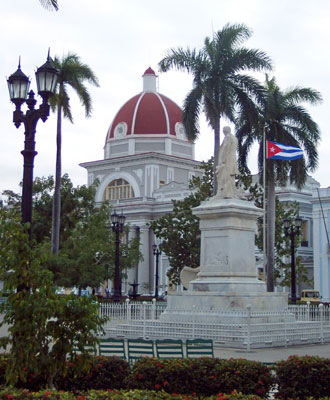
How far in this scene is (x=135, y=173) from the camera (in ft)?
234

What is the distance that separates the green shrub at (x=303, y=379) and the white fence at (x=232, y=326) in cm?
844

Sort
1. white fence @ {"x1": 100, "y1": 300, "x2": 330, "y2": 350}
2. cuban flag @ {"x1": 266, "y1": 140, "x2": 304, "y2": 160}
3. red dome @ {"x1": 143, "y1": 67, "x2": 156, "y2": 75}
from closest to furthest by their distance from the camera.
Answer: white fence @ {"x1": 100, "y1": 300, "x2": 330, "y2": 350} → cuban flag @ {"x1": 266, "y1": 140, "x2": 304, "y2": 160} → red dome @ {"x1": 143, "y1": 67, "x2": 156, "y2": 75}

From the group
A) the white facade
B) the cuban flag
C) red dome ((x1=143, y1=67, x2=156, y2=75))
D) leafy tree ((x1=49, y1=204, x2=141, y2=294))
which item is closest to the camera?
the cuban flag

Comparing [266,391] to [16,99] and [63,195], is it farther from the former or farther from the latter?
[63,195]

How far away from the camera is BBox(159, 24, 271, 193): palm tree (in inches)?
1214

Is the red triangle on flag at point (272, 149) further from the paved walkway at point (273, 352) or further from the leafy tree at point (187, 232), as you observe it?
the paved walkway at point (273, 352)

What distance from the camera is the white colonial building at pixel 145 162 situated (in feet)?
221

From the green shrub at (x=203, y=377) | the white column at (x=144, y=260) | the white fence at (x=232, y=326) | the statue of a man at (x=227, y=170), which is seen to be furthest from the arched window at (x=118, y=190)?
the green shrub at (x=203, y=377)

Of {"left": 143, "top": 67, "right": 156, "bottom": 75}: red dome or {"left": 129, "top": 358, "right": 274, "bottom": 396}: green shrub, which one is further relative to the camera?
{"left": 143, "top": 67, "right": 156, "bottom": 75}: red dome

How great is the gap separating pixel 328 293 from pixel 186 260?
17245mm

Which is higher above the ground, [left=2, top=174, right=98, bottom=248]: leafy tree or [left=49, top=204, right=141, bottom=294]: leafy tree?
[left=2, top=174, right=98, bottom=248]: leafy tree

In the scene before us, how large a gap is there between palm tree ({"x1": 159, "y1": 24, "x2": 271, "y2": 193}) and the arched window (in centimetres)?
4070

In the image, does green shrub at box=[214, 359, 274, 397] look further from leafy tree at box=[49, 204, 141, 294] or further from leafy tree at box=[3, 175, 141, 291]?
leafy tree at box=[3, 175, 141, 291]

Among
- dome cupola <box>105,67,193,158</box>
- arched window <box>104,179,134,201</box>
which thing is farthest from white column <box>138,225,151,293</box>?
dome cupola <box>105,67,193,158</box>
